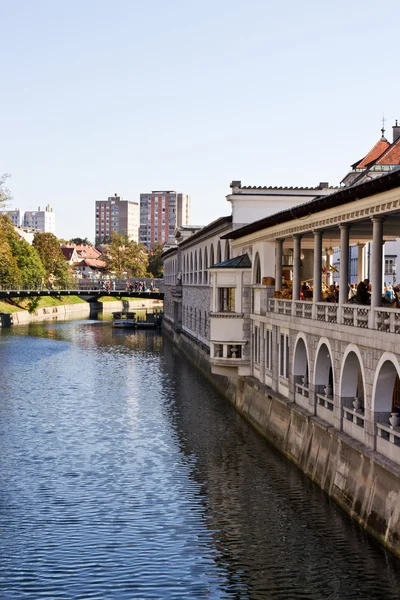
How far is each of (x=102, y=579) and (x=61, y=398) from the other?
32132mm

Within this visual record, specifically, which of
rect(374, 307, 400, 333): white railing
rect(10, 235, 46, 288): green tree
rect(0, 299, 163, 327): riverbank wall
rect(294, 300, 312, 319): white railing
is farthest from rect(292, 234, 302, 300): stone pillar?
rect(10, 235, 46, 288): green tree

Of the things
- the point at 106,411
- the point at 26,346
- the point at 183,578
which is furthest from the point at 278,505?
the point at 26,346

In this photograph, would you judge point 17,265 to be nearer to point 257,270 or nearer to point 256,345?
point 257,270

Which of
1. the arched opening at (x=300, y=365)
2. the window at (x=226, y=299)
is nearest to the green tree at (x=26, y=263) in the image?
the window at (x=226, y=299)

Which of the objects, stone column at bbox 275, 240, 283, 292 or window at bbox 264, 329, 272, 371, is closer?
window at bbox 264, 329, 272, 371

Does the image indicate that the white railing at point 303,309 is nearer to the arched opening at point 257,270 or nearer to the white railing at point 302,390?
the white railing at point 302,390

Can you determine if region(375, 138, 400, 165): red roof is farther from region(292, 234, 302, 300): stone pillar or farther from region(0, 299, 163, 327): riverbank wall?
region(0, 299, 163, 327): riverbank wall

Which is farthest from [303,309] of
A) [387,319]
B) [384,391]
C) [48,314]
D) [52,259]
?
[52,259]

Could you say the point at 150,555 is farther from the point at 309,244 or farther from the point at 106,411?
the point at 309,244

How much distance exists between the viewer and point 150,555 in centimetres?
2394

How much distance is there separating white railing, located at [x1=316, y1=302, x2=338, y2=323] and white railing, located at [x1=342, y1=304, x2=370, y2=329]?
1.10m

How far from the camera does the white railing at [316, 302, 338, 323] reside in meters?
30.4

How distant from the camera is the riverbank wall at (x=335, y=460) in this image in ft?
75.6

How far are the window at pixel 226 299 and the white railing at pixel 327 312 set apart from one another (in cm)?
1436
